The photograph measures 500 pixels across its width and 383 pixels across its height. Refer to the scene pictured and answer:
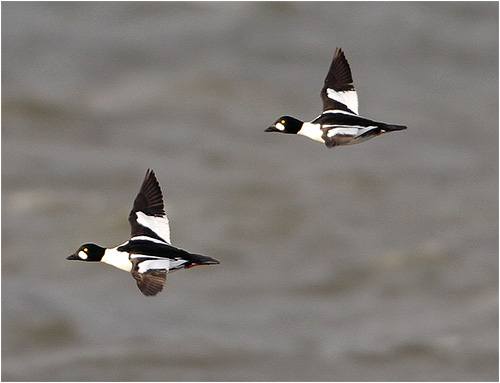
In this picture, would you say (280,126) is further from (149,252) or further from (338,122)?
(149,252)

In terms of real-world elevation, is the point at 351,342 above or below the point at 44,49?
below

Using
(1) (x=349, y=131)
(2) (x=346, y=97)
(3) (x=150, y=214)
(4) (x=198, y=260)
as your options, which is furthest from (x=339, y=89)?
(4) (x=198, y=260)

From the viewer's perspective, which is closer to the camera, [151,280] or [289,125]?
[151,280]

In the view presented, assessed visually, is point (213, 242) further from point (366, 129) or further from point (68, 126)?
point (366, 129)

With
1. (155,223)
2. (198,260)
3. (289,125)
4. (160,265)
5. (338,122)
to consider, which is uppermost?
(289,125)

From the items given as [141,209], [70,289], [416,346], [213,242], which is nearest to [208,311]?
[213,242]

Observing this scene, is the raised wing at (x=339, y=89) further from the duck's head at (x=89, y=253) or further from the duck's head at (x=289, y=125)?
the duck's head at (x=89, y=253)

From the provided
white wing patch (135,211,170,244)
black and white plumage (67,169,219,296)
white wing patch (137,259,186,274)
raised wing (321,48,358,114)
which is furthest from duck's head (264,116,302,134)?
white wing patch (137,259,186,274)

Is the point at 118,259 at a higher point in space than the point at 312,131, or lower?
lower
